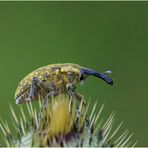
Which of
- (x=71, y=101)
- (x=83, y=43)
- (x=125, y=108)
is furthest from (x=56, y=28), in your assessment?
(x=71, y=101)

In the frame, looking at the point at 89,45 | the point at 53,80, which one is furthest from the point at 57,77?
the point at 89,45

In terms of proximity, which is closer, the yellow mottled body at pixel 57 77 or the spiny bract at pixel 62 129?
the spiny bract at pixel 62 129

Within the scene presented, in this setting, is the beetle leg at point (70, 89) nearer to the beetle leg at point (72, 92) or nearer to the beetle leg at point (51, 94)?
the beetle leg at point (72, 92)

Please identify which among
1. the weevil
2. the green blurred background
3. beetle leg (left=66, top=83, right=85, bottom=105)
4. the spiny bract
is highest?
the weevil

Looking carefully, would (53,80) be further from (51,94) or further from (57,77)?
(51,94)

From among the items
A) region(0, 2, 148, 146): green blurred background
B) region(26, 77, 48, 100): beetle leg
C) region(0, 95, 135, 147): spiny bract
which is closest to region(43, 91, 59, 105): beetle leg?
region(0, 95, 135, 147): spiny bract

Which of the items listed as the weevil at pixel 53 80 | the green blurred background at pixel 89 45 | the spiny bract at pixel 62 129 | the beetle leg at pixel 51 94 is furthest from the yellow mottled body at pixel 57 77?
the green blurred background at pixel 89 45

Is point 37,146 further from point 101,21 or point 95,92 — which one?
point 101,21

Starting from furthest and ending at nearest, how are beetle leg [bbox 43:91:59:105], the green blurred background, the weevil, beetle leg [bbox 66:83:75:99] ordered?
the green blurred background → the weevil → beetle leg [bbox 66:83:75:99] → beetle leg [bbox 43:91:59:105]

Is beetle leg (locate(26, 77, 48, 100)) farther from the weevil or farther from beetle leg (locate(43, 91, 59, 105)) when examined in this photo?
beetle leg (locate(43, 91, 59, 105))
